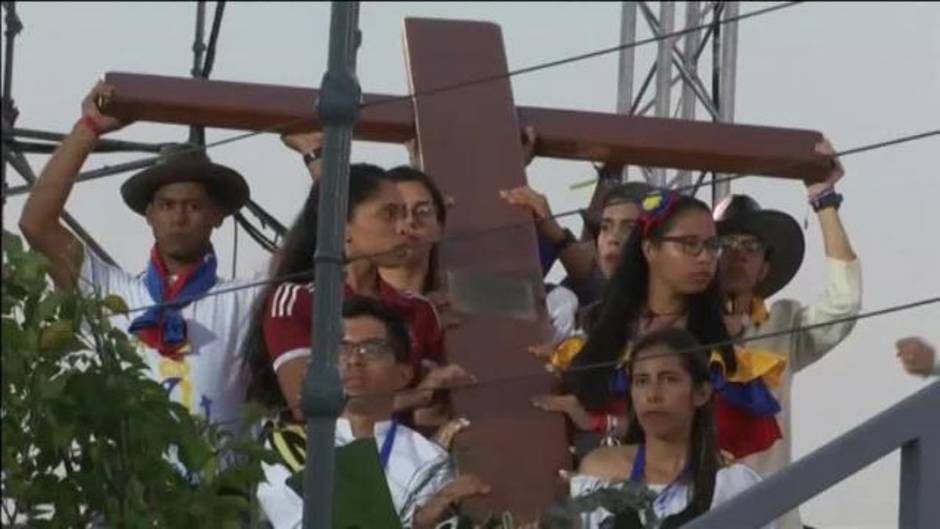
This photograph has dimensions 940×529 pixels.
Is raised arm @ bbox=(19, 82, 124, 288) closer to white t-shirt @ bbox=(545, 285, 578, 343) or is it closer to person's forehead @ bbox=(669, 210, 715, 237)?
white t-shirt @ bbox=(545, 285, 578, 343)

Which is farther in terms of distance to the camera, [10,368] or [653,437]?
[653,437]

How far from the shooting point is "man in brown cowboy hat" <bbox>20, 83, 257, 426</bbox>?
419 centimetres

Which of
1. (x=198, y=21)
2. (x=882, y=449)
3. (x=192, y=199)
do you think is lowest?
(x=882, y=449)

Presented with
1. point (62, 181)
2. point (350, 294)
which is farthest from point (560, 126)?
point (62, 181)

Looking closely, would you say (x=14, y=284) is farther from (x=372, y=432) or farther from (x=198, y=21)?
(x=198, y=21)

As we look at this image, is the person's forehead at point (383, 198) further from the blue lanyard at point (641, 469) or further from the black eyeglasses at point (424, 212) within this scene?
the blue lanyard at point (641, 469)

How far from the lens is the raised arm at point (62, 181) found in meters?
4.20

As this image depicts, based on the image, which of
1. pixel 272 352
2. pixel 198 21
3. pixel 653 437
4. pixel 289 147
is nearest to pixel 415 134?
pixel 289 147

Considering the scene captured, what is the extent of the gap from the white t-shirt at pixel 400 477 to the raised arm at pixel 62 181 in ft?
1.84

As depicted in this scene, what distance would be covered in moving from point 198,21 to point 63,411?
12.1ft

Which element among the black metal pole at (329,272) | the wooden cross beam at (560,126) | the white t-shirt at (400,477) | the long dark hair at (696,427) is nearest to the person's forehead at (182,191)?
the wooden cross beam at (560,126)

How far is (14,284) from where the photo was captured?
2.98 metres

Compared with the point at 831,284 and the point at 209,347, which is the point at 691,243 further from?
the point at 209,347

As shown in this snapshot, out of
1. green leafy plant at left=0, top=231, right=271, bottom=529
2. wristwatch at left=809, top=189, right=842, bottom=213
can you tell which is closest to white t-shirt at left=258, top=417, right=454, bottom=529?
green leafy plant at left=0, top=231, right=271, bottom=529
